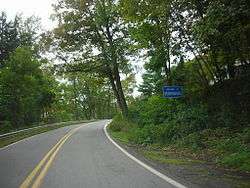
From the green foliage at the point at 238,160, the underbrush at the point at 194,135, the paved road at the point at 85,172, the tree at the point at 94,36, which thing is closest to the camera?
the paved road at the point at 85,172

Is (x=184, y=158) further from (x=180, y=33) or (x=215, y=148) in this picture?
(x=180, y=33)

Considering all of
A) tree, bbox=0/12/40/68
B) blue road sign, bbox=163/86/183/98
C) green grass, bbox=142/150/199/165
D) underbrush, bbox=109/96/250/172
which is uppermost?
tree, bbox=0/12/40/68

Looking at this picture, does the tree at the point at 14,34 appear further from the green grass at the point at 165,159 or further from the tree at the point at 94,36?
the green grass at the point at 165,159

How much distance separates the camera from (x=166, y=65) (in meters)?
26.2

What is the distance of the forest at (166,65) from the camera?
50.6 feet

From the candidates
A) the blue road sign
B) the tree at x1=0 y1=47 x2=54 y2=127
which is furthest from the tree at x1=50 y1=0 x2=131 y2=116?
the blue road sign

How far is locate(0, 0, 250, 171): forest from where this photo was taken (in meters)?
15.4

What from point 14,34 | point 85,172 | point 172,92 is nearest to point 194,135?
point 172,92

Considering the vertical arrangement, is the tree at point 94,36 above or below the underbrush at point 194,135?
above

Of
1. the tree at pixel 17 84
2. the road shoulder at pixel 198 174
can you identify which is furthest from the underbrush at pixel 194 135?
the tree at pixel 17 84

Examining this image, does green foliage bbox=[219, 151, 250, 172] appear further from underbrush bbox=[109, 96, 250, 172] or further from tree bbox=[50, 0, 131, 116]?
tree bbox=[50, 0, 131, 116]

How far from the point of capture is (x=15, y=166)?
532 inches

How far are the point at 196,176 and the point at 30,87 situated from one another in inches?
1345

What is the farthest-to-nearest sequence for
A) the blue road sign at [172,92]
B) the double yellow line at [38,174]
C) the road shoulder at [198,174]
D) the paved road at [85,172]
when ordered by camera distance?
the blue road sign at [172,92] → the double yellow line at [38,174] → the paved road at [85,172] → the road shoulder at [198,174]
